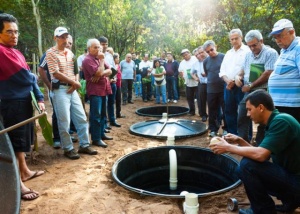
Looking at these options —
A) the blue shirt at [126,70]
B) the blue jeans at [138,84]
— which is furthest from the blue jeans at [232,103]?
the blue jeans at [138,84]

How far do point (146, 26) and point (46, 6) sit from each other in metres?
8.91

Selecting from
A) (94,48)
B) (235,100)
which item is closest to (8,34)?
(94,48)

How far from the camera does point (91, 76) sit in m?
4.32

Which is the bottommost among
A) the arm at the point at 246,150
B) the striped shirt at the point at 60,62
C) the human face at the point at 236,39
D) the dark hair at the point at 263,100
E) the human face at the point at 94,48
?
the arm at the point at 246,150

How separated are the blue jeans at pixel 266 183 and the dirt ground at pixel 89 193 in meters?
0.49

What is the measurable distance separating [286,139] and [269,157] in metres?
0.20

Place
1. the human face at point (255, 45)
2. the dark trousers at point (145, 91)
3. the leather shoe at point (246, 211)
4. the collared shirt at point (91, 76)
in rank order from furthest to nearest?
the dark trousers at point (145, 91)
the collared shirt at point (91, 76)
the human face at point (255, 45)
the leather shoe at point (246, 211)

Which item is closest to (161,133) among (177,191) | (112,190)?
Answer: (177,191)

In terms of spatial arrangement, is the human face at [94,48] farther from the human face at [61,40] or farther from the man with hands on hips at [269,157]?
the man with hands on hips at [269,157]

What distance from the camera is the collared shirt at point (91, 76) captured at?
A: 425 cm

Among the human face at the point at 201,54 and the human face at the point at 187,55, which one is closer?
the human face at the point at 201,54

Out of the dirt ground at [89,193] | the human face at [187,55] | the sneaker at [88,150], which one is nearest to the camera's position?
the dirt ground at [89,193]

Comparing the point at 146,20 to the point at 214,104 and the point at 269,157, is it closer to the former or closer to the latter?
the point at 214,104

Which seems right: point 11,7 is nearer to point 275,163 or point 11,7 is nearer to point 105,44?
point 105,44
